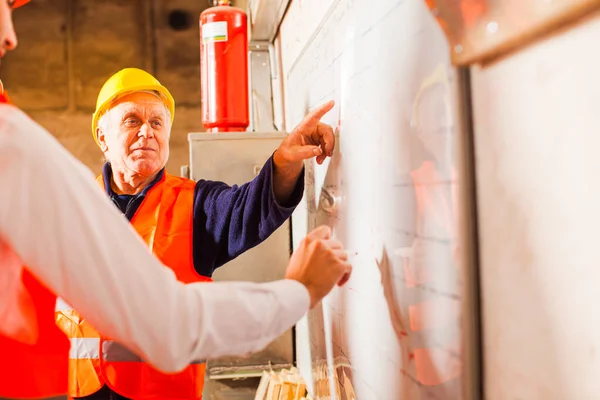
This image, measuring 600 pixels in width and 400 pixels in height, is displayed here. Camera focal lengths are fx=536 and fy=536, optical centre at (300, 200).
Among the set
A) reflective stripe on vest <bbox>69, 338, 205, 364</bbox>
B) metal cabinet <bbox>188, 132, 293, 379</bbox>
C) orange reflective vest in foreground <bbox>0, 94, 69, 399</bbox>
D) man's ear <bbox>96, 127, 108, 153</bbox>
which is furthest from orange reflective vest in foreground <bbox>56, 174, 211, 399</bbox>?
orange reflective vest in foreground <bbox>0, 94, 69, 399</bbox>

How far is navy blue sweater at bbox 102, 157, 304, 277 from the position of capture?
1408 mm

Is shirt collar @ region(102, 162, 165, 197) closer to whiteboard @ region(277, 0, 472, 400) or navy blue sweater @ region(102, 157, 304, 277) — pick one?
navy blue sweater @ region(102, 157, 304, 277)

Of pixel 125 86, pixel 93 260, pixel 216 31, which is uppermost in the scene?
pixel 216 31

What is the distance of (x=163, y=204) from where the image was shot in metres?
1.59

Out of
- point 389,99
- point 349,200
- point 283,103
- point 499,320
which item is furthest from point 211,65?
point 499,320

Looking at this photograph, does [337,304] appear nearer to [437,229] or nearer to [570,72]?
[437,229]

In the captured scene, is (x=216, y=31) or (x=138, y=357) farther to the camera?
(x=216, y=31)

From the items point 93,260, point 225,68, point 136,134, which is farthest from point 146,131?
point 93,260

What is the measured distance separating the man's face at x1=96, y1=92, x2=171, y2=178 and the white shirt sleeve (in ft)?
3.25

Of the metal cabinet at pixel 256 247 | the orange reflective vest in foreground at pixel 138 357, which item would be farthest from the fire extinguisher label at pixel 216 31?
the orange reflective vest in foreground at pixel 138 357

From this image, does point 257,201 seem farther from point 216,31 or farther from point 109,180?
point 216,31

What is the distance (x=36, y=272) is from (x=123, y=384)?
939mm

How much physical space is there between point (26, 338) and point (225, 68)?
182 cm

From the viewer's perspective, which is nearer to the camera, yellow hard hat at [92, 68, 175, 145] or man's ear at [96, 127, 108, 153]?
yellow hard hat at [92, 68, 175, 145]
